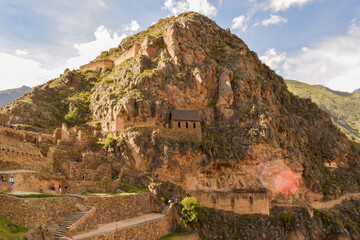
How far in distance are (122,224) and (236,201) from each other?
19368mm

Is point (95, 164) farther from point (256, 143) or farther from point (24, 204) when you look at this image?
point (256, 143)

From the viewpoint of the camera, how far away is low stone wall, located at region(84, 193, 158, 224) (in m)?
28.8

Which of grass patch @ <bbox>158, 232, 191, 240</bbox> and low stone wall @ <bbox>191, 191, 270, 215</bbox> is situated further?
low stone wall @ <bbox>191, 191, 270, 215</bbox>

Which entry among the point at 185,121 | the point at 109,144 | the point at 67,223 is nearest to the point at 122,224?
the point at 67,223

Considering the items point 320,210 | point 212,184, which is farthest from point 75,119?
point 320,210

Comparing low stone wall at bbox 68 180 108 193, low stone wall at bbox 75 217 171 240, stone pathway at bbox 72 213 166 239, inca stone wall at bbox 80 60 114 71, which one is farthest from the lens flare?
inca stone wall at bbox 80 60 114 71

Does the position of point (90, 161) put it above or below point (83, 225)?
above

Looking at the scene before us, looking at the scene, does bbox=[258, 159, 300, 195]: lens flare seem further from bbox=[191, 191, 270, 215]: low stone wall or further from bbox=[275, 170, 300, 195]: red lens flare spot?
bbox=[191, 191, 270, 215]: low stone wall

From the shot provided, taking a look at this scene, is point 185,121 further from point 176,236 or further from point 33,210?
point 33,210

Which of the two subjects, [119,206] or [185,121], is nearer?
[119,206]

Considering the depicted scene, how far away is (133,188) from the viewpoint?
1465 inches

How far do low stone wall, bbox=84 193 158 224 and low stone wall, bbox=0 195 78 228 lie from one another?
11.0ft

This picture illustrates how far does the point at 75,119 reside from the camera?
51.8 metres

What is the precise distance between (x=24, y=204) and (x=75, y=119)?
1224 inches
